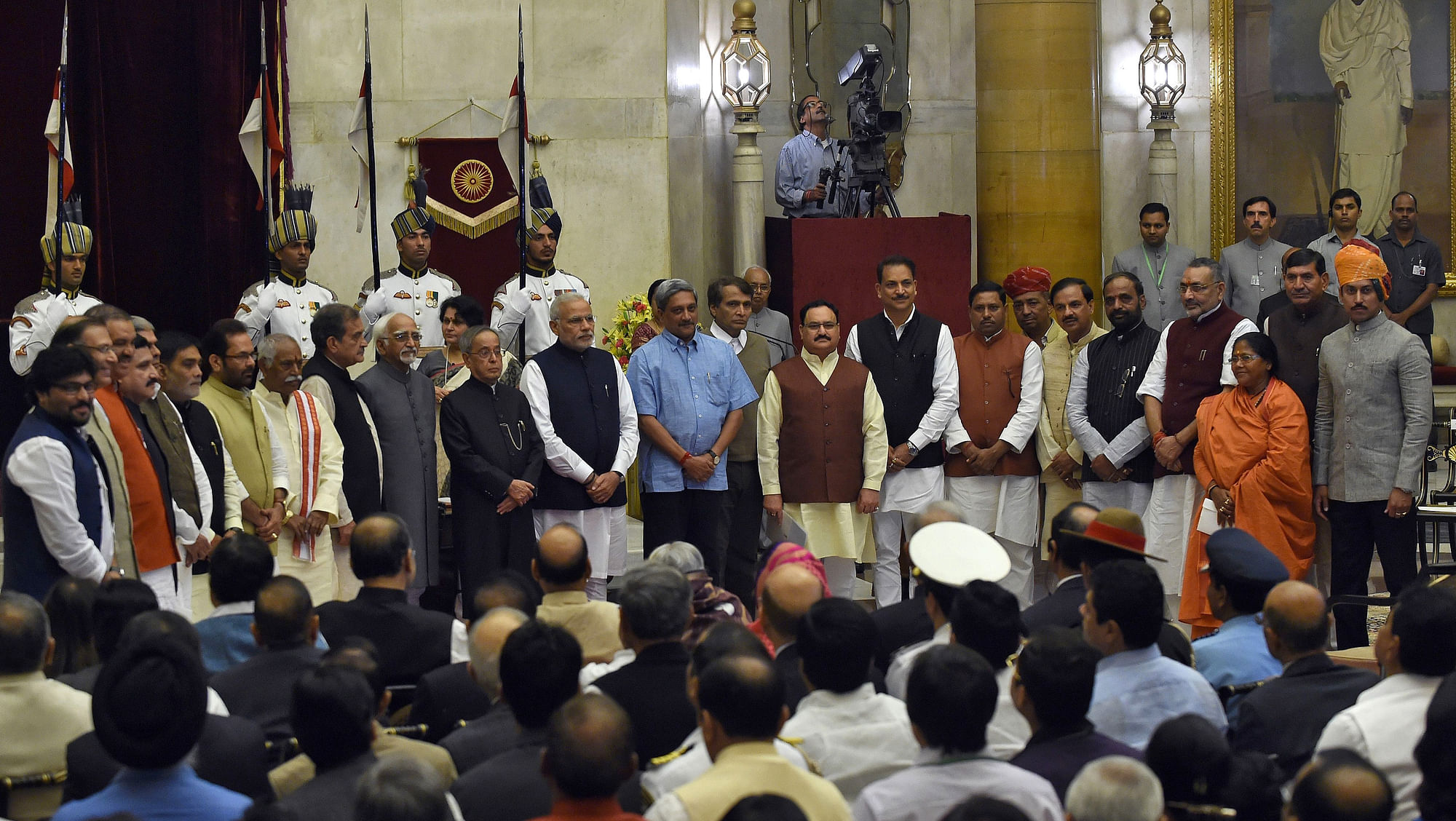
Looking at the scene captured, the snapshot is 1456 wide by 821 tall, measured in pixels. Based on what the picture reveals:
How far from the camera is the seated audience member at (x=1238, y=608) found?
13.5 feet

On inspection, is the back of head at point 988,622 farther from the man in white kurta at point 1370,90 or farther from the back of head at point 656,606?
the man in white kurta at point 1370,90

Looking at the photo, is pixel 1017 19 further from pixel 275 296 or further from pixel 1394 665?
pixel 1394 665

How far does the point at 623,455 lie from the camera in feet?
22.7

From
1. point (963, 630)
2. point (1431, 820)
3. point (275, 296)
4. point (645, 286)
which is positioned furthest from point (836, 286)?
point (1431, 820)

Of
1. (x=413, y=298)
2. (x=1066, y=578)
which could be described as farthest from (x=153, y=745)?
(x=413, y=298)

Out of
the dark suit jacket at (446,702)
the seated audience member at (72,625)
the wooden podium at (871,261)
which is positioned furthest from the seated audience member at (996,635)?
the wooden podium at (871,261)

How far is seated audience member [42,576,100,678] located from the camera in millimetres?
3918

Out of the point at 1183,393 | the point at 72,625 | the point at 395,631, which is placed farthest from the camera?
the point at 1183,393

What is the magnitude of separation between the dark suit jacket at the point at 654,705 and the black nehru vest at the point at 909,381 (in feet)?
12.5

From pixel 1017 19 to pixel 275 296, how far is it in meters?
5.84

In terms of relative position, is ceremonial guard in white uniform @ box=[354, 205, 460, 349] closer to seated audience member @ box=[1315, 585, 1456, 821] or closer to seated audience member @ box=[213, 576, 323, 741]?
seated audience member @ box=[213, 576, 323, 741]

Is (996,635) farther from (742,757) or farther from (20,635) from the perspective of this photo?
(20,635)

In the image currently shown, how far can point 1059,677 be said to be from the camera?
10.2 ft

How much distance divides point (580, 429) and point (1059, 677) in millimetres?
3975
